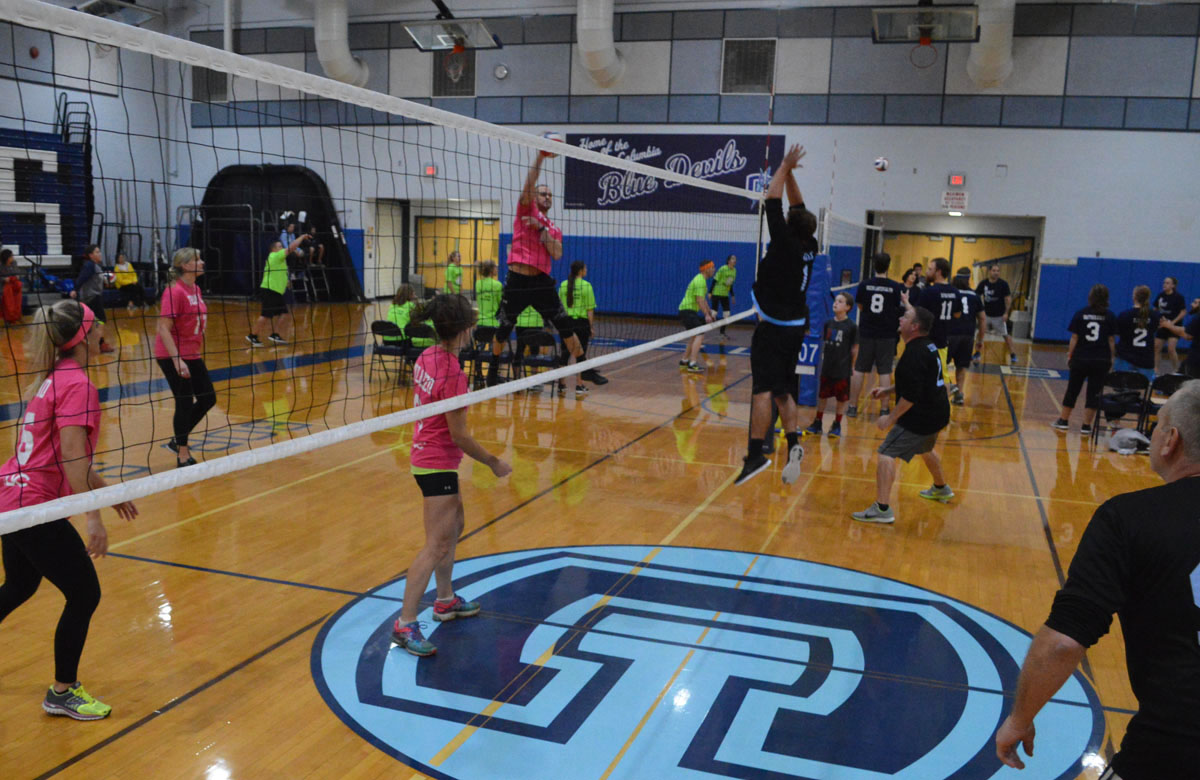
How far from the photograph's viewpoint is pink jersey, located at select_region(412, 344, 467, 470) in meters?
4.28

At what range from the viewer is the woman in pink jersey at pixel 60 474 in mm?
3385

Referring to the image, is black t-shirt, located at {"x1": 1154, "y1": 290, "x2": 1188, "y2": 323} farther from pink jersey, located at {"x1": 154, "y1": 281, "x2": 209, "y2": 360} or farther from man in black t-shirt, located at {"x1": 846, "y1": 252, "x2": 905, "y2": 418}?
pink jersey, located at {"x1": 154, "y1": 281, "x2": 209, "y2": 360}

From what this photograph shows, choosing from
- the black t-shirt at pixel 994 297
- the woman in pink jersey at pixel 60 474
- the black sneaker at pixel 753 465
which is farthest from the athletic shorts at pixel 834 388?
the woman in pink jersey at pixel 60 474

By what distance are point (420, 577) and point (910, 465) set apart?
227 inches

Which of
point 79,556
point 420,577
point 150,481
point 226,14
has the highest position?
point 226,14

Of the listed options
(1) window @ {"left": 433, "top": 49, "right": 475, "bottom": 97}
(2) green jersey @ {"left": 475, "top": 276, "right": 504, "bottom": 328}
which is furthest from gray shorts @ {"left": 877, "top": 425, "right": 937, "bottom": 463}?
(1) window @ {"left": 433, "top": 49, "right": 475, "bottom": 97}

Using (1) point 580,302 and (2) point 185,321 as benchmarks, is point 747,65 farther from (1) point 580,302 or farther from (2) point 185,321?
(2) point 185,321

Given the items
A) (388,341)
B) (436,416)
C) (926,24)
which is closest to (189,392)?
(436,416)

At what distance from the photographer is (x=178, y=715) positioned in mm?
3695

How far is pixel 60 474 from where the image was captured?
11.4 feet

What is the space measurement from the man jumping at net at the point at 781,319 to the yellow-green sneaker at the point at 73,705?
3924 mm

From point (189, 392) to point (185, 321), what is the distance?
745 mm

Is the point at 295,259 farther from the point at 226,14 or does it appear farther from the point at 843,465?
the point at 843,465

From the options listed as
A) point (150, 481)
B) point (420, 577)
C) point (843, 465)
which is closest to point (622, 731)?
point (420, 577)
